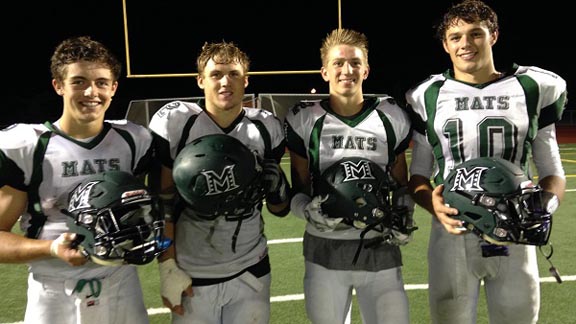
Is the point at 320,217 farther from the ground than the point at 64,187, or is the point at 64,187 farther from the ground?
the point at 64,187

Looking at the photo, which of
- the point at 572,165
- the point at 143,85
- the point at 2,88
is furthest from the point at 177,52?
the point at 2,88

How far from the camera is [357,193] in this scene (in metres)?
2.13

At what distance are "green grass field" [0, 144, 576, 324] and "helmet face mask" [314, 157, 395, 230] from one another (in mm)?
1323

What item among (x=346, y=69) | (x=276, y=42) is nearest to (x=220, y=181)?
(x=346, y=69)

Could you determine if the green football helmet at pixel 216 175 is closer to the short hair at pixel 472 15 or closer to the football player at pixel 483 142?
the football player at pixel 483 142

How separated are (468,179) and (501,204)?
16 centimetres

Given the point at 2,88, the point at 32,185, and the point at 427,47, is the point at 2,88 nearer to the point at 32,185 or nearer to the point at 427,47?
the point at 427,47

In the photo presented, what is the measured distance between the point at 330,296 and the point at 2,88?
30.8m

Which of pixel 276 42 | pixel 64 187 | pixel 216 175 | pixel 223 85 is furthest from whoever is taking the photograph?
pixel 276 42

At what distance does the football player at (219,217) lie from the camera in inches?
86.8

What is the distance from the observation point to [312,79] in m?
33.9

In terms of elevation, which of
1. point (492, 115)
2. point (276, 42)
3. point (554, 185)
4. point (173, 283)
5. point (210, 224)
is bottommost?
point (173, 283)

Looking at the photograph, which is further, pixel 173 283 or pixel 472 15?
pixel 472 15

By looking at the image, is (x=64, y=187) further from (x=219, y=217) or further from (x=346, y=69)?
(x=346, y=69)
